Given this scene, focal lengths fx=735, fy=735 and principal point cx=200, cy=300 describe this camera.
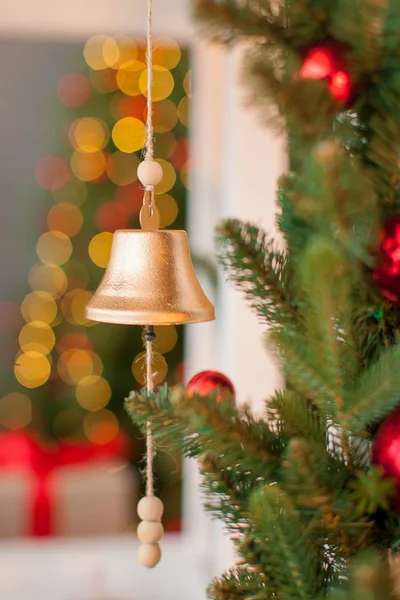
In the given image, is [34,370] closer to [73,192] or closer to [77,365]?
[77,365]

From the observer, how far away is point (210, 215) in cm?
192

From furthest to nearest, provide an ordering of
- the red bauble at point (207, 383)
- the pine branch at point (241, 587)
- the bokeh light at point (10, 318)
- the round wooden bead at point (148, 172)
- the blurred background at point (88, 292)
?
1. the bokeh light at point (10, 318)
2. the blurred background at point (88, 292)
3. the round wooden bead at point (148, 172)
4. the red bauble at point (207, 383)
5. the pine branch at point (241, 587)

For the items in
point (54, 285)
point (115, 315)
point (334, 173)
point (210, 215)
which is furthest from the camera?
point (54, 285)

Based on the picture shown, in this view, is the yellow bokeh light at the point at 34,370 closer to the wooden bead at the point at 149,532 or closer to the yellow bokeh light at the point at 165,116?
the yellow bokeh light at the point at 165,116

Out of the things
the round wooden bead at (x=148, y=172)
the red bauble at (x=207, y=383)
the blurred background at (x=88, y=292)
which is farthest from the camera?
the blurred background at (x=88, y=292)

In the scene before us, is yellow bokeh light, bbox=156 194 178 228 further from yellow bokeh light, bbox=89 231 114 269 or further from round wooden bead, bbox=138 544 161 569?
round wooden bead, bbox=138 544 161 569

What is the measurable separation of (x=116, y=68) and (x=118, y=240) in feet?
6.83

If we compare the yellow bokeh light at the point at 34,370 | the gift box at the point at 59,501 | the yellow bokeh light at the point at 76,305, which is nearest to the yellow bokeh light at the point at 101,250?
the yellow bokeh light at the point at 76,305

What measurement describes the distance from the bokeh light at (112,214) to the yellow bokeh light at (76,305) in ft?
0.83

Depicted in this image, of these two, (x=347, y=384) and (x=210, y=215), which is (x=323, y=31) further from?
(x=210, y=215)

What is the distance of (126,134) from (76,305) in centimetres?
64

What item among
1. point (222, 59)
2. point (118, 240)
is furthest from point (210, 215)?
point (118, 240)

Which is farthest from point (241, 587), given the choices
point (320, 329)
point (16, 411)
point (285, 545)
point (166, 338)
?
point (16, 411)

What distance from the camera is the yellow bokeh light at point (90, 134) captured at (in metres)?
2.62
